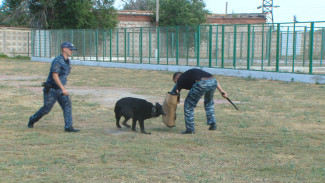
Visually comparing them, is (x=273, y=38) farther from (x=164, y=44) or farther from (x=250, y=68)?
(x=164, y=44)

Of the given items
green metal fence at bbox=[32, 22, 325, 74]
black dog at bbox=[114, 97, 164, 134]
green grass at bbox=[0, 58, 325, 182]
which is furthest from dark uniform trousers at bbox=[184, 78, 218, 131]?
green metal fence at bbox=[32, 22, 325, 74]

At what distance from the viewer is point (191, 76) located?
26.1 feet

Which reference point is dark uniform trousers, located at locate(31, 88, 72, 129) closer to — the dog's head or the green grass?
the green grass

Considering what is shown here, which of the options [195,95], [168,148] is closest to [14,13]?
[195,95]

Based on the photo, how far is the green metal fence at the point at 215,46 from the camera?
21031mm

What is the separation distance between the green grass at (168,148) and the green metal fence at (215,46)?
9775 mm

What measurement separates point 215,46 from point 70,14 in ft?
54.9

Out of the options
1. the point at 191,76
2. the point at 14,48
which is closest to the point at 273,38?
the point at 191,76

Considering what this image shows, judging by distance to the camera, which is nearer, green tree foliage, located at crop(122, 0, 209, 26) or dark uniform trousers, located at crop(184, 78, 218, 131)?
dark uniform trousers, located at crop(184, 78, 218, 131)

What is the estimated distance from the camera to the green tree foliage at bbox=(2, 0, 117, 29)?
36188 millimetres

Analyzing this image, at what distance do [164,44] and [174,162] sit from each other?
21.1 m

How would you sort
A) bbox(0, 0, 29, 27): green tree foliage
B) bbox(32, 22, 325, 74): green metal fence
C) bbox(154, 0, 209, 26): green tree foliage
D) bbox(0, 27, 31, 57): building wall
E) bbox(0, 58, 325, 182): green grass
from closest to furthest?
bbox(0, 58, 325, 182): green grass → bbox(32, 22, 325, 74): green metal fence → bbox(0, 27, 31, 57): building wall → bbox(0, 0, 29, 27): green tree foliage → bbox(154, 0, 209, 26): green tree foliage

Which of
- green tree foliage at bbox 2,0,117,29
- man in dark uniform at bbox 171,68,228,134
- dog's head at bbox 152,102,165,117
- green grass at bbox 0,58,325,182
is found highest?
green tree foliage at bbox 2,0,117,29

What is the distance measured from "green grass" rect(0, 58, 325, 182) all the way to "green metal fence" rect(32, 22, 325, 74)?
9775mm
